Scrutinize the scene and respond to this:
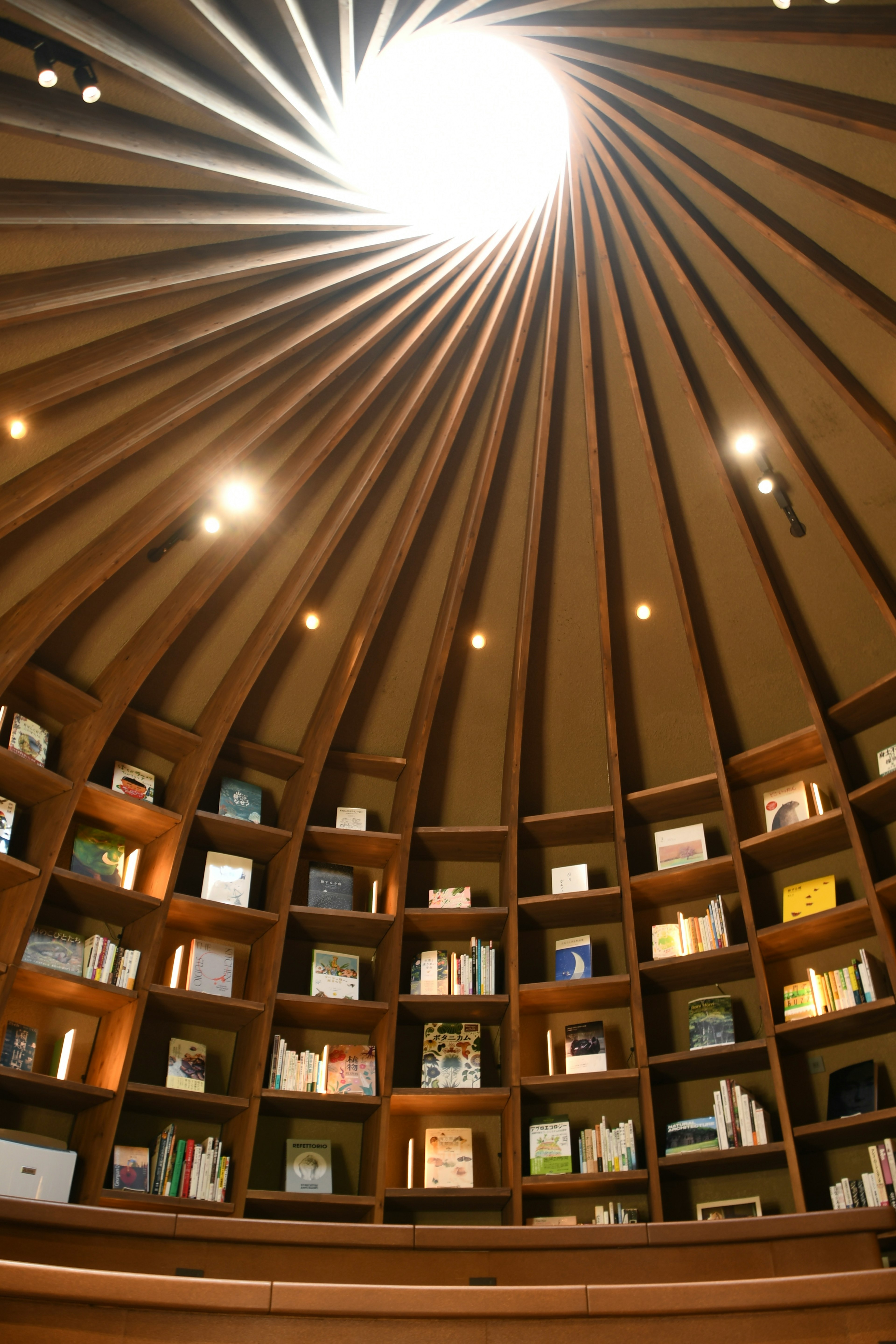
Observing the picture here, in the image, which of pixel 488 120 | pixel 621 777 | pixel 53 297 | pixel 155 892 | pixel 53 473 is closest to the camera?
pixel 53 297

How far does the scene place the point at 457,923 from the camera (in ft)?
22.9

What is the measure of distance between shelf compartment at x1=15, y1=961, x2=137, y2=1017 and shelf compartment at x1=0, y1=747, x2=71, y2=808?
40.8 inches

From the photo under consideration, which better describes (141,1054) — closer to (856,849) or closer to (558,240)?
(856,849)

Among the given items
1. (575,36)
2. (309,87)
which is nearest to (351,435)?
(309,87)

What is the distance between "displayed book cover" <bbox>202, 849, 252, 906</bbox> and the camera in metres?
6.79

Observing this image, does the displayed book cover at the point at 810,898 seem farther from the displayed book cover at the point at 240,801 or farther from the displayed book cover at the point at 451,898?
the displayed book cover at the point at 240,801

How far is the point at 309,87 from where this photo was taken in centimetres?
484

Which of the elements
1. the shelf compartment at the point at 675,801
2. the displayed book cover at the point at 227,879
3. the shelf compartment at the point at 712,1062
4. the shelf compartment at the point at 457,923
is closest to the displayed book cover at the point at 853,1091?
the shelf compartment at the point at 712,1062

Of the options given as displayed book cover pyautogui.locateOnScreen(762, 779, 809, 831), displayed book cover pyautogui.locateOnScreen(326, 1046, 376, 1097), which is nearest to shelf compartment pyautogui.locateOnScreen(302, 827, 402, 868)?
displayed book cover pyautogui.locateOnScreen(326, 1046, 376, 1097)

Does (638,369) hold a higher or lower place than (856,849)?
higher

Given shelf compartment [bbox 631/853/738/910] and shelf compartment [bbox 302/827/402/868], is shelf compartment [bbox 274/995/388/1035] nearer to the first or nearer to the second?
shelf compartment [bbox 302/827/402/868]

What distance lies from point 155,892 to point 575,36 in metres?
5.33

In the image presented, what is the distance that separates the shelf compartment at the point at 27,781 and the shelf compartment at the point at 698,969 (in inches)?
150

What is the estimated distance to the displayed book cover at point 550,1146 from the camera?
20.3ft
